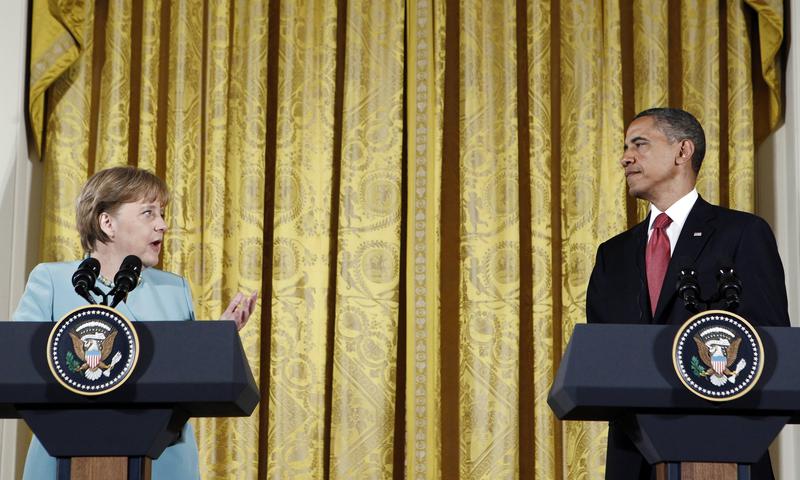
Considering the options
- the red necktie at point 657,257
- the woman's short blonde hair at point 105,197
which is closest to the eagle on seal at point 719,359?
the red necktie at point 657,257

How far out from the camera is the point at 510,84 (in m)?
3.99

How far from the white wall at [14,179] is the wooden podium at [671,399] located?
2263 millimetres

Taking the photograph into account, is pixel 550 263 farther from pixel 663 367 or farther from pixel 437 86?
pixel 663 367

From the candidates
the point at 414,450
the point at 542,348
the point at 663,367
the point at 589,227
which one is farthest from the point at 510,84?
the point at 663,367

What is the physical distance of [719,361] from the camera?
2.06m

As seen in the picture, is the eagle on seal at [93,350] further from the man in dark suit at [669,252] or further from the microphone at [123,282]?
the man in dark suit at [669,252]

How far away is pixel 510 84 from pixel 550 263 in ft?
2.14

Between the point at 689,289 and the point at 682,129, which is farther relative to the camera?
the point at 682,129

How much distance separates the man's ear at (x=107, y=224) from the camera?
2.71 metres

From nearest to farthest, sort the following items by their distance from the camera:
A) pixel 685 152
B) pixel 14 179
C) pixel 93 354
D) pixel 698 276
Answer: pixel 93 354, pixel 698 276, pixel 685 152, pixel 14 179

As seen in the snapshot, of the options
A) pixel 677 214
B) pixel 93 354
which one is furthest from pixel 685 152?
pixel 93 354

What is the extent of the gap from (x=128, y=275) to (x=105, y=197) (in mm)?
622

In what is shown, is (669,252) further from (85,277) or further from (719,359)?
(85,277)

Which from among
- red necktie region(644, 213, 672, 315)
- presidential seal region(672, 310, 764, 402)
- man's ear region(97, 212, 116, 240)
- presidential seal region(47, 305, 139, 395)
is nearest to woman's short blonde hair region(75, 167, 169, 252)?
man's ear region(97, 212, 116, 240)
